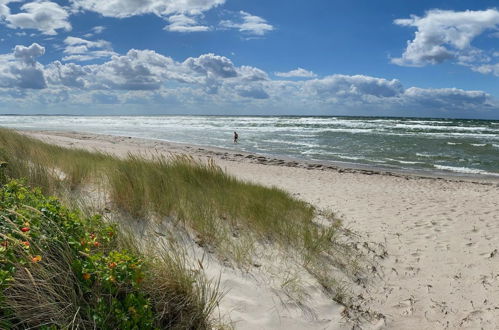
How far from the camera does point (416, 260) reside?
18.7 feet

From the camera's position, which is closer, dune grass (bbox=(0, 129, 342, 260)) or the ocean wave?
dune grass (bbox=(0, 129, 342, 260))

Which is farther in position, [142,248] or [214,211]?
[214,211]

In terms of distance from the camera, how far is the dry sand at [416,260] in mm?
3900

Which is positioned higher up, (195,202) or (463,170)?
(195,202)

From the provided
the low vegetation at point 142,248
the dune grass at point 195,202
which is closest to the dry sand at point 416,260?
the low vegetation at point 142,248

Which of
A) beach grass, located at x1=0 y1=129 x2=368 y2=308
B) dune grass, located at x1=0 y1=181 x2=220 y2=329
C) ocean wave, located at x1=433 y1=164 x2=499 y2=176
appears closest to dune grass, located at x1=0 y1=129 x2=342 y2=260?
beach grass, located at x1=0 y1=129 x2=368 y2=308

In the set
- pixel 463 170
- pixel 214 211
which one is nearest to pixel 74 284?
pixel 214 211

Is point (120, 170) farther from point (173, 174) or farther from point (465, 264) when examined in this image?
point (465, 264)

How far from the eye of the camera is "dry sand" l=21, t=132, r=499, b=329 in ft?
12.8

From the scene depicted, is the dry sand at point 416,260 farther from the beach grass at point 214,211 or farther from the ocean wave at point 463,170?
the ocean wave at point 463,170

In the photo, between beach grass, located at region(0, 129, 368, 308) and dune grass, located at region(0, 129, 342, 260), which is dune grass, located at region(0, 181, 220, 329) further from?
dune grass, located at region(0, 129, 342, 260)

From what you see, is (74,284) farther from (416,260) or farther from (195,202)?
(416,260)

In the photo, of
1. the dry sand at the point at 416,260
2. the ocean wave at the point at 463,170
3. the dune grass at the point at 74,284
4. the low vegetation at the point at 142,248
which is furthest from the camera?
the ocean wave at the point at 463,170

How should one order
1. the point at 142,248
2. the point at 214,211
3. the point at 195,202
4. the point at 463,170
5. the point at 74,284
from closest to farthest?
the point at 74,284 < the point at 142,248 < the point at 214,211 < the point at 195,202 < the point at 463,170
